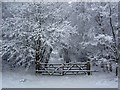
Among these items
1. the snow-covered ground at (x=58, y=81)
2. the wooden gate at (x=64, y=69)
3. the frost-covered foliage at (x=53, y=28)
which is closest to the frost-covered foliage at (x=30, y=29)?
the frost-covered foliage at (x=53, y=28)

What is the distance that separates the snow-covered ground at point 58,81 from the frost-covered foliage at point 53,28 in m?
1.42

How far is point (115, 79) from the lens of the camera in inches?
696

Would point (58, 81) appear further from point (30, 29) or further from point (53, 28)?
point (30, 29)

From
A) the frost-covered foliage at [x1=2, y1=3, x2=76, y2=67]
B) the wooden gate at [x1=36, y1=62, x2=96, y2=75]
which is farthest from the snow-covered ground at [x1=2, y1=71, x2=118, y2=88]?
the frost-covered foliage at [x1=2, y1=3, x2=76, y2=67]

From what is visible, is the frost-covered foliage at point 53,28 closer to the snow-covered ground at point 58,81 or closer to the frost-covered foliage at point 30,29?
the frost-covered foliage at point 30,29

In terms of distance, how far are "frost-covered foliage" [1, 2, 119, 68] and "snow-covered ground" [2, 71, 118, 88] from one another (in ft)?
4.65

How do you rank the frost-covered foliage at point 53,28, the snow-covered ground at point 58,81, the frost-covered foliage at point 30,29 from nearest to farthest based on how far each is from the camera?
the snow-covered ground at point 58,81
the frost-covered foliage at point 53,28
the frost-covered foliage at point 30,29

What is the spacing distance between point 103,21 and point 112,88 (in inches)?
254

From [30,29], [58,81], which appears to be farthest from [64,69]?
[30,29]

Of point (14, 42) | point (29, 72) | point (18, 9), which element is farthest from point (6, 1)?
point (29, 72)

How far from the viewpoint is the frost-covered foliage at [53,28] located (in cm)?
1914

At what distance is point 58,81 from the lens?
17516mm

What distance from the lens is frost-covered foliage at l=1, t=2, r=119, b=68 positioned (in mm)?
19141

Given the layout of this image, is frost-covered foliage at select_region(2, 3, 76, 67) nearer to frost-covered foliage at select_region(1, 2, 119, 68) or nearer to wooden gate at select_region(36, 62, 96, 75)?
frost-covered foliage at select_region(1, 2, 119, 68)
